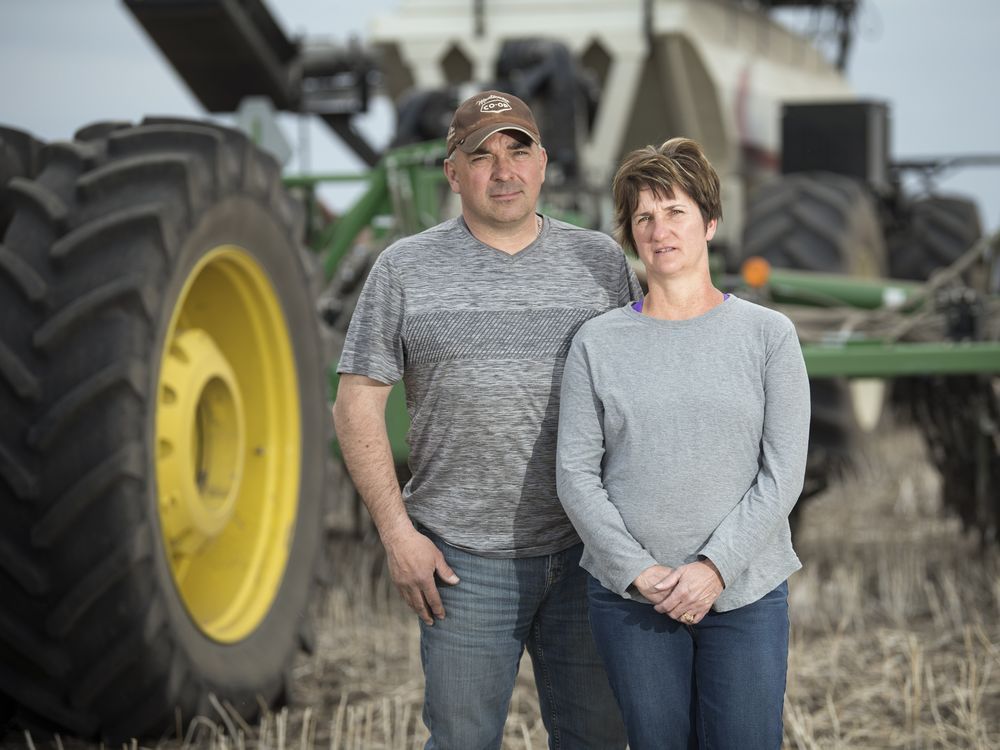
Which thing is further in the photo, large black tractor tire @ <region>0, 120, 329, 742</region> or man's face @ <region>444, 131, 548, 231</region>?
large black tractor tire @ <region>0, 120, 329, 742</region>

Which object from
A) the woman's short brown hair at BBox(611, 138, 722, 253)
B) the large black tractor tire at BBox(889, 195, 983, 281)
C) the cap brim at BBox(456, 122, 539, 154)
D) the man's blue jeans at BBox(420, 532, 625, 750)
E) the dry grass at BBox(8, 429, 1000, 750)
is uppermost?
the large black tractor tire at BBox(889, 195, 983, 281)

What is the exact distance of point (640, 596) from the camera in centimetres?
229

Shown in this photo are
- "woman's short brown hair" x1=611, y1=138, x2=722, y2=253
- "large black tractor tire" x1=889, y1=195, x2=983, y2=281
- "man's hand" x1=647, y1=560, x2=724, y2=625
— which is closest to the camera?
"man's hand" x1=647, y1=560, x2=724, y2=625

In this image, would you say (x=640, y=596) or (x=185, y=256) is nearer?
(x=640, y=596)

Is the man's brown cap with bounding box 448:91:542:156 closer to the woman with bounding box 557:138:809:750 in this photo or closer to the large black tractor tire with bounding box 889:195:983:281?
the woman with bounding box 557:138:809:750

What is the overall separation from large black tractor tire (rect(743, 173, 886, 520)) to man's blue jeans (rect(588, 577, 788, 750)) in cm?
445

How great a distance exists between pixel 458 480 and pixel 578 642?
0.35 metres

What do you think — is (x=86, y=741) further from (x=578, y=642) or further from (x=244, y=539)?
(x=578, y=642)

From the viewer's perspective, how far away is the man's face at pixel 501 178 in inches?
96.6

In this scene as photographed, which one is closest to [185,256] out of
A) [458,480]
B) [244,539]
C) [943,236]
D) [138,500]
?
[138,500]

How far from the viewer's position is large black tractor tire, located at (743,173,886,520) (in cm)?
672

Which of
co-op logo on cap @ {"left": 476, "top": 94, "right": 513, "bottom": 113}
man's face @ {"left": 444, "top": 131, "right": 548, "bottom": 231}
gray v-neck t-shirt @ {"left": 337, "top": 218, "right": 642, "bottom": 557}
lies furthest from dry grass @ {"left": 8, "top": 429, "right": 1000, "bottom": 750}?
co-op logo on cap @ {"left": 476, "top": 94, "right": 513, "bottom": 113}

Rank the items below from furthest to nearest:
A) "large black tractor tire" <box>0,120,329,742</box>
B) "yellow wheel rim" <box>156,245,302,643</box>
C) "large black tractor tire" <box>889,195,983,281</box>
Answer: "large black tractor tire" <box>889,195,983,281</box> → "yellow wheel rim" <box>156,245,302,643</box> → "large black tractor tire" <box>0,120,329,742</box>

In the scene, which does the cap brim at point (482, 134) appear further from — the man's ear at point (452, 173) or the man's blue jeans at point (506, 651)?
the man's blue jeans at point (506, 651)
